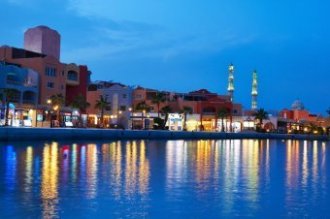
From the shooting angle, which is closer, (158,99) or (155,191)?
(155,191)

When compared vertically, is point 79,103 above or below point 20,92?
below

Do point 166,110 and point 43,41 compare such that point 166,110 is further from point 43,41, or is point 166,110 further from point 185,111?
point 43,41

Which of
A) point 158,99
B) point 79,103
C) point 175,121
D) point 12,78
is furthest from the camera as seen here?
point 175,121

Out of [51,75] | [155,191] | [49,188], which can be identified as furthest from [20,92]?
[155,191]

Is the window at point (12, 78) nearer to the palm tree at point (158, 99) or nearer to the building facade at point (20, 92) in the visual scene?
the building facade at point (20, 92)

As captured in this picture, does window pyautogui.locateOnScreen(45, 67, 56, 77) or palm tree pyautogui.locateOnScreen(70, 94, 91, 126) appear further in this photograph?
palm tree pyautogui.locateOnScreen(70, 94, 91, 126)

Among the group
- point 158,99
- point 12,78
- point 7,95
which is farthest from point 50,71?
point 158,99

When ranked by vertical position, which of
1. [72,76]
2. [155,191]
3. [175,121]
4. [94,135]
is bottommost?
[155,191]

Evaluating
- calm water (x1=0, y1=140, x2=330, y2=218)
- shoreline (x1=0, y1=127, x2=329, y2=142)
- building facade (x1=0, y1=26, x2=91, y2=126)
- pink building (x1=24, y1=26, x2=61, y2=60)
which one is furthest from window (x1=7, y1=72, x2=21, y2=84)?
calm water (x1=0, y1=140, x2=330, y2=218)

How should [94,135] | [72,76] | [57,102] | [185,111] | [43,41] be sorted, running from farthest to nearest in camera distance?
[43,41], [185,111], [72,76], [57,102], [94,135]

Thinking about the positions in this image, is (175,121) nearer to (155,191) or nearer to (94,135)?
(94,135)

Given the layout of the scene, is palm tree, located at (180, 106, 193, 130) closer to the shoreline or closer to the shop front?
the shop front

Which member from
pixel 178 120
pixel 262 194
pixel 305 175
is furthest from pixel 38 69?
pixel 262 194

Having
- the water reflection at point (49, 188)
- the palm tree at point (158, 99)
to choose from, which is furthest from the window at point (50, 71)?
the water reflection at point (49, 188)
